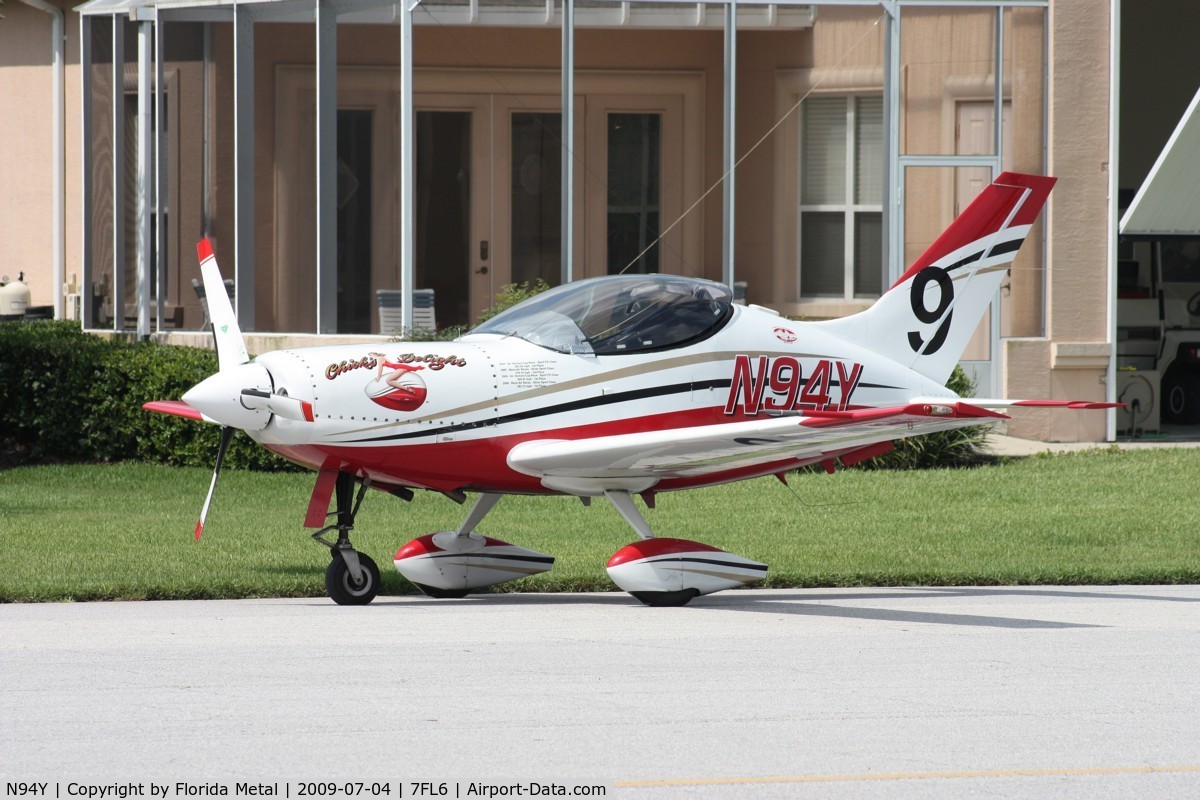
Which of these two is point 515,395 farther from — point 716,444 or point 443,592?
point 443,592

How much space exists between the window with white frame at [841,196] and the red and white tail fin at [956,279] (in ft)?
24.0

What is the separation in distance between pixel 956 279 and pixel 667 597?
3.07 metres

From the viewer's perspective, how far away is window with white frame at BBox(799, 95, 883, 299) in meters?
17.6

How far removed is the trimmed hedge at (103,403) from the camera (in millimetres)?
15117

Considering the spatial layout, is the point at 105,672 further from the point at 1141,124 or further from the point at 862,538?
the point at 1141,124

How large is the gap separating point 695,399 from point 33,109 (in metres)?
16.1

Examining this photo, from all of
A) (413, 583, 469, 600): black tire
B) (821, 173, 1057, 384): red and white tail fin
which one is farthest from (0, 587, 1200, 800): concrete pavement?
(821, 173, 1057, 384): red and white tail fin

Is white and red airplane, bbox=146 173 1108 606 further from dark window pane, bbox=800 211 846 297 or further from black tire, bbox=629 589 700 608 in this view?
dark window pane, bbox=800 211 846 297

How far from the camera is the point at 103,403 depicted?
51.2 ft

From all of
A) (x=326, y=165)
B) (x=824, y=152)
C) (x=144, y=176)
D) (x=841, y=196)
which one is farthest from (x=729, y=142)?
(x=144, y=176)

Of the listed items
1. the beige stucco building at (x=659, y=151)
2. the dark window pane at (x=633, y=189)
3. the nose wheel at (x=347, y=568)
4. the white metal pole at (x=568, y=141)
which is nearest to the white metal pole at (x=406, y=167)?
the beige stucco building at (x=659, y=151)

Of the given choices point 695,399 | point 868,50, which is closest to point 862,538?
point 695,399

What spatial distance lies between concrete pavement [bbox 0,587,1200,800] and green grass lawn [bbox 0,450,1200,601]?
1032 millimetres

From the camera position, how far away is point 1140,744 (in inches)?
220
